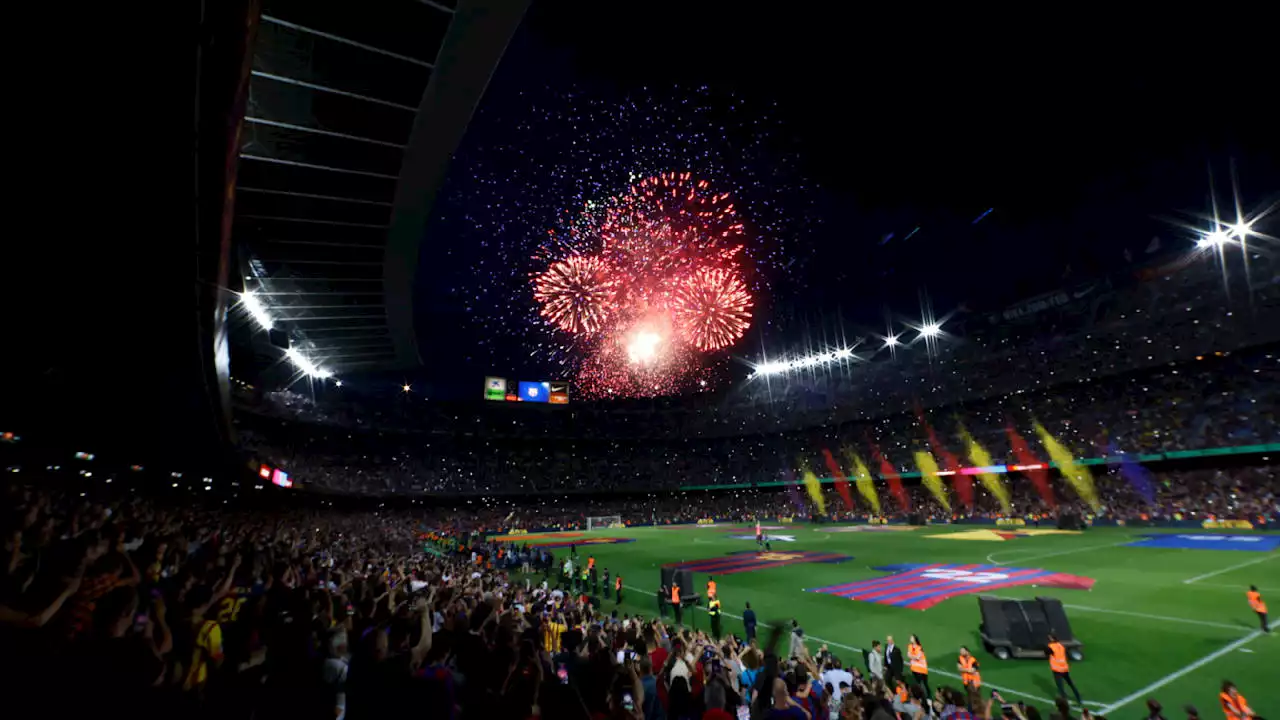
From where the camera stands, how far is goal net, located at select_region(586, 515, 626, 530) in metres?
67.4

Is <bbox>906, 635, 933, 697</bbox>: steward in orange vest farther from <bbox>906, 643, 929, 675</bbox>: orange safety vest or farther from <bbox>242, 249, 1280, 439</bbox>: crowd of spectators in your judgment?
<bbox>242, 249, 1280, 439</bbox>: crowd of spectators

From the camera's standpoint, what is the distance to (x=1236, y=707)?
882 centimetres

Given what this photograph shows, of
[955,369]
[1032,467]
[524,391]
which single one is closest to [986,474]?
[1032,467]

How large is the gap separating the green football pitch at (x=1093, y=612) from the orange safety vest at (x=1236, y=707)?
143cm

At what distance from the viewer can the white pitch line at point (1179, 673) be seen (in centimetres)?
1048

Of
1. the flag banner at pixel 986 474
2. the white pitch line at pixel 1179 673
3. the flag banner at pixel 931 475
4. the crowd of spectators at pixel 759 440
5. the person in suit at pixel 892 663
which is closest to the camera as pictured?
the white pitch line at pixel 1179 673

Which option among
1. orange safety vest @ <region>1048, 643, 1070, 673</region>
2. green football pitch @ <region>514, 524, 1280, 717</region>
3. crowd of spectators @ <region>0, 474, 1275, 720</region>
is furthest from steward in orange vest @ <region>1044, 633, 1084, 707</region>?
crowd of spectators @ <region>0, 474, 1275, 720</region>

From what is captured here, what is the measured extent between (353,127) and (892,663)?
19.4m

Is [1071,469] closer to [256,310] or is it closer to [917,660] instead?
[917,660]

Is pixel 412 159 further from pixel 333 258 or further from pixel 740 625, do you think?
pixel 740 625

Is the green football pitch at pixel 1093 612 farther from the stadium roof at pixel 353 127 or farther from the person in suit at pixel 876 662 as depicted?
the stadium roof at pixel 353 127

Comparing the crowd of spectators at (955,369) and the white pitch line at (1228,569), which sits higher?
the crowd of spectators at (955,369)

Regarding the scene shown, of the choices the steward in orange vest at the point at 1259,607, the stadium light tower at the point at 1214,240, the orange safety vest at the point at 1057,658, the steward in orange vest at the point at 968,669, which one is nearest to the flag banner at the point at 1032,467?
the stadium light tower at the point at 1214,240

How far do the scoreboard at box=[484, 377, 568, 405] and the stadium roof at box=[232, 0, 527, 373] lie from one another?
152ft
